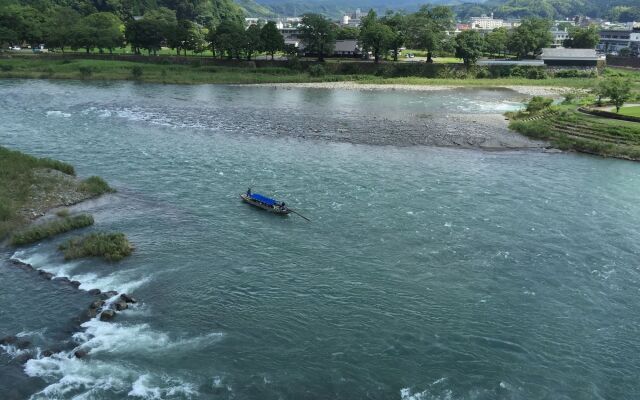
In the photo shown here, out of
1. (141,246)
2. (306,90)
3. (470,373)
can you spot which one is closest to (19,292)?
(141,246)

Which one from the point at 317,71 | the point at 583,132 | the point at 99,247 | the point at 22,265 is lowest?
the point at 22,265

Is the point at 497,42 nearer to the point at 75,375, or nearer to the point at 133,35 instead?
the point at 133,35

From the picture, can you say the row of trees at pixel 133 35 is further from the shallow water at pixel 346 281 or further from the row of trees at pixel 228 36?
the shallow water at pixel 346 281

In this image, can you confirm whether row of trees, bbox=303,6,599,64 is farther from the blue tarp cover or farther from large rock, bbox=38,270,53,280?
large rock, bbox=38,270,53,280

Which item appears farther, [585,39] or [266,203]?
[585,39]

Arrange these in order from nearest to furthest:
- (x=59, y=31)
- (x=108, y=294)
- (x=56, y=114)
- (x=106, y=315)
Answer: (x=106, y=315) → (x=108, y=294) → (x=56, y=114) → (x=59, y=31)

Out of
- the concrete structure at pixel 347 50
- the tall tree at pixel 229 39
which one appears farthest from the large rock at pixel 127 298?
the concrete structure at pixel 347 50

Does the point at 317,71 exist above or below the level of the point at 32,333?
above

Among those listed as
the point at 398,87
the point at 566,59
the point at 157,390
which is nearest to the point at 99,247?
the point at 157,390
